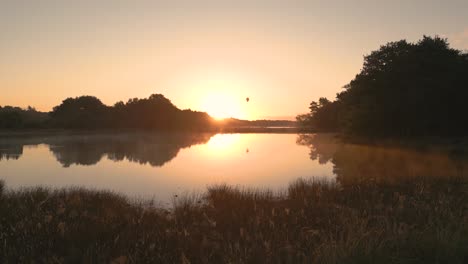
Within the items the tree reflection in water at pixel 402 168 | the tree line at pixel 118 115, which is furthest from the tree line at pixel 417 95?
the tree line at pixel 118 115

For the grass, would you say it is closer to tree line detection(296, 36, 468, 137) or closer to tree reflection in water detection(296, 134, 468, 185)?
tree reflection in water detection(296, 134, 468, 185)

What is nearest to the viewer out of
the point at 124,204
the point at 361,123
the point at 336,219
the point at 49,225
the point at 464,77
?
the point at 49,225

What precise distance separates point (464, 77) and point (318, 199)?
135 feet

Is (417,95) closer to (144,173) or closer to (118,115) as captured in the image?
(144,173)

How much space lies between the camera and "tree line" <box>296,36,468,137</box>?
156 feet

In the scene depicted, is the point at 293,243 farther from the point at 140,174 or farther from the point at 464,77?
the point at 464,77

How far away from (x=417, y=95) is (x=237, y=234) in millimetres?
43759

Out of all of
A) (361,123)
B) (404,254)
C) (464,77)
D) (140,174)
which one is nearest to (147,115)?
(361,123)

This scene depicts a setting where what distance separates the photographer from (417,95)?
47656 millimetres

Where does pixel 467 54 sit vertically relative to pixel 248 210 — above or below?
above

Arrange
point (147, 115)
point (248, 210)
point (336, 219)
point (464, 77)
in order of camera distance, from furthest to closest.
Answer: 1. point (147, 115)
2. point (464, 77)
3. point (248, 210)
4. point (336, 219)

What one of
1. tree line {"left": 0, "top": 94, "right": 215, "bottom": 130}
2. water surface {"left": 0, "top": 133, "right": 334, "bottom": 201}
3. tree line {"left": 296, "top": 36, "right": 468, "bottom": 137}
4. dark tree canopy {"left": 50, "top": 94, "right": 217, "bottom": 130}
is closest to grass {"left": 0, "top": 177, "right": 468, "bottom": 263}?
water surface {"left": 0, "top": 133, "right": 334, "bottom": 201}

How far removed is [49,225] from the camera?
8.96m

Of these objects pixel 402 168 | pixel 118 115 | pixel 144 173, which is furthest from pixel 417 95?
pixel 118 115
